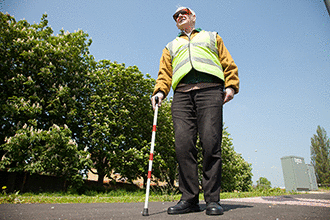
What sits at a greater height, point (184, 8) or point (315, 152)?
point (315, 152)

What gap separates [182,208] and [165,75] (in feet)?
5.73

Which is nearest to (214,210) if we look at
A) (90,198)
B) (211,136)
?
(211,136)

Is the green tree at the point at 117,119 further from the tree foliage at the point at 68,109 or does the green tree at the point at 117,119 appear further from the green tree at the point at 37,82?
the green tree at the point at 37,82

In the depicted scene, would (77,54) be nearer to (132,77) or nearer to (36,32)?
(36,32)

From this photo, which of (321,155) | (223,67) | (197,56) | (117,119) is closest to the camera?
(197,56)

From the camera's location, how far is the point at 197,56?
8.64 feet

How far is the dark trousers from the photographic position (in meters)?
2.34

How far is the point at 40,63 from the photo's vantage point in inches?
451

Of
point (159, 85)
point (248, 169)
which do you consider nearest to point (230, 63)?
point (159, 85)

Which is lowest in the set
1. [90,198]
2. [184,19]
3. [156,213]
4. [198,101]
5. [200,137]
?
[90,198]

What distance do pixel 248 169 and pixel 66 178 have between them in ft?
103

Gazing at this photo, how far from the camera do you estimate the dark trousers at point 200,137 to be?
7.68 ft

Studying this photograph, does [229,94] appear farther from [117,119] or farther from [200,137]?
[117,119]

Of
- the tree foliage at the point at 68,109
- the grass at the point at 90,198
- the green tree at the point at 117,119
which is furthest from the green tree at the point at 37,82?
the grass at the point at 90,198
